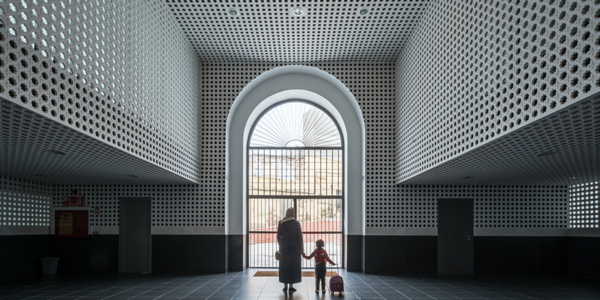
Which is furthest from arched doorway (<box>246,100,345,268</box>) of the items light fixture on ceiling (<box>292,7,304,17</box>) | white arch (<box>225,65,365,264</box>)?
light fixture on ceiling (<box>292,7,304,17</box>)

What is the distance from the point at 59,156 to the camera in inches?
343

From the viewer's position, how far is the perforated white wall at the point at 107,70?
5.29m

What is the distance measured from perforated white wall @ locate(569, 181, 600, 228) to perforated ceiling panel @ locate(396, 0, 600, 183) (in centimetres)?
268

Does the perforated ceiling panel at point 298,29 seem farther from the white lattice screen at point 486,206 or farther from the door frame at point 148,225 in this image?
the door frame at point 148,225

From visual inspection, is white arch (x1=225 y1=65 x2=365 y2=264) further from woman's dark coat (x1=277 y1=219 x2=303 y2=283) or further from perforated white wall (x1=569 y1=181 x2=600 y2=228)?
perforated white wall (x1=569 y1=181 x2=600 y2=228)

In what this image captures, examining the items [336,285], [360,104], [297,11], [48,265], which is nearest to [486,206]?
[360,104]

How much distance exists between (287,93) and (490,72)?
8.37 metres

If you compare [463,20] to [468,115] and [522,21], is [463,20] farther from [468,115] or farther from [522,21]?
[522,21]

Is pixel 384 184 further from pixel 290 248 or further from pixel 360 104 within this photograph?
pixel 290 248

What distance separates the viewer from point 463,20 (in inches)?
319

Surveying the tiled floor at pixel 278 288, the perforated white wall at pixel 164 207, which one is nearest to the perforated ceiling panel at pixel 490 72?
the tiled floor at pixel 278 288

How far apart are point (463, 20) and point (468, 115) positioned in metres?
1.62

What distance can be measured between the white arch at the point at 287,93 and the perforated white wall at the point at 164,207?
2.29ft

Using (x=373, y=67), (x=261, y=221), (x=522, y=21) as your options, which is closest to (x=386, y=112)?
A: (x=373, y=67)
